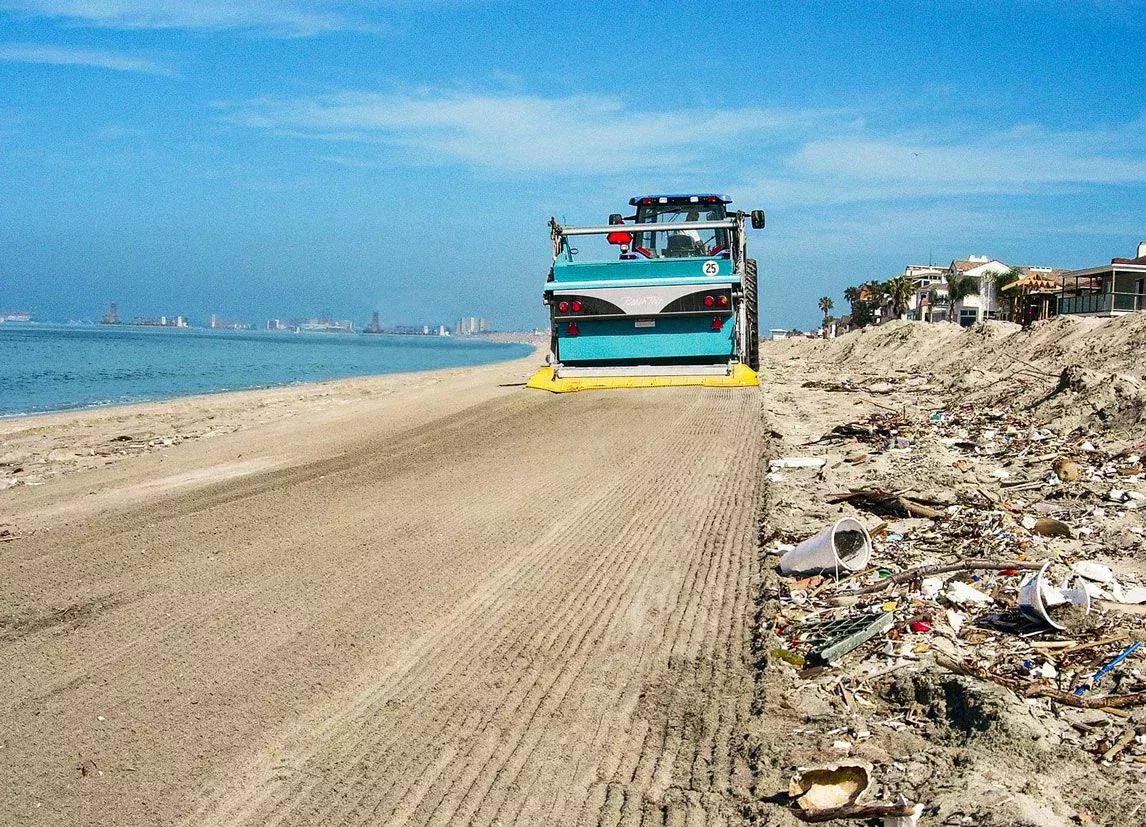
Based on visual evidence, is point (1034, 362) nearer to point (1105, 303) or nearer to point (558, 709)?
point (558, 709)

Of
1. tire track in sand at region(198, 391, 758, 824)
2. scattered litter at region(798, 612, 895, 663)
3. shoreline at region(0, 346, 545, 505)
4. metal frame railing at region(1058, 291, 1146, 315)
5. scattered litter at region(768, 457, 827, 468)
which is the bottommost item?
shoreline at region(0, 346, 545, 505)

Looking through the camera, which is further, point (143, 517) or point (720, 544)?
point (143, 517)

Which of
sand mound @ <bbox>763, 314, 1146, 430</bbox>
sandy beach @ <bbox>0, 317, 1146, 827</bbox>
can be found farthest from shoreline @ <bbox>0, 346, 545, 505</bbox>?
sand mound @ <bbox>763, 314, 1146, 430</bbox>

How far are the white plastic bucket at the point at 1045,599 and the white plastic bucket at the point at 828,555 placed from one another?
3.96ft

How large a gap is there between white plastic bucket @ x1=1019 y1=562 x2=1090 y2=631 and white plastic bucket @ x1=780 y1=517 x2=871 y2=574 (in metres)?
1.21

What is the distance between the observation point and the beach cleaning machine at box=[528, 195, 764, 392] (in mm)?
15867

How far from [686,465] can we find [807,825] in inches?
287

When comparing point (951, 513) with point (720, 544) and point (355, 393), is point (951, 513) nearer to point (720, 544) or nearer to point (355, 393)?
point (720, 544)

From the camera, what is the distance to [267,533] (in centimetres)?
763

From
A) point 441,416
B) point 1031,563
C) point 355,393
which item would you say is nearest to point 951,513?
point 1031,563

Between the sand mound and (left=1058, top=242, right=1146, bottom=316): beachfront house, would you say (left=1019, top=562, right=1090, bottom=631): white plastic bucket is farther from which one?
(left=1058, top=242, right=1146, bottom=316): beachfront house

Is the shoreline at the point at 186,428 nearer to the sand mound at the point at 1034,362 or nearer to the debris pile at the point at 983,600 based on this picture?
the debris pile at the point at 983,600

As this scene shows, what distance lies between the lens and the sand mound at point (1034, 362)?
11.4 metres

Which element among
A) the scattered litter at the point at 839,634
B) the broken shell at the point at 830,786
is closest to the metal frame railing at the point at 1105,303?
the scattered litter at the point at 839,634
